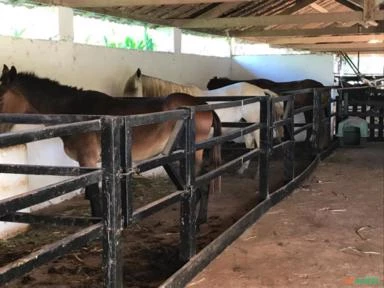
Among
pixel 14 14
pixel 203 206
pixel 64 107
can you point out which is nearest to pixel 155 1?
pixel 14 14

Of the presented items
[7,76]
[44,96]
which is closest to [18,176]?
[44,96]

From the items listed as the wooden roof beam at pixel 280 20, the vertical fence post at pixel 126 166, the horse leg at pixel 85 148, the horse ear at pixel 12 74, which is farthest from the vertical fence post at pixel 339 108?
the vertical fence post at pixel 126 166

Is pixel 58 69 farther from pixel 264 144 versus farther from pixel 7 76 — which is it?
pixel 264 144

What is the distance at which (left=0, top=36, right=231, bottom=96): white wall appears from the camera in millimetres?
4734

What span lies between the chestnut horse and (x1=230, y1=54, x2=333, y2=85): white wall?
3293 mm

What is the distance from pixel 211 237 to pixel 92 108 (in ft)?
5.03

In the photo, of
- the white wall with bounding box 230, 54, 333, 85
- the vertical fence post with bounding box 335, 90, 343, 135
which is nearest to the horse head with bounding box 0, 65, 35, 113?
the vertical fence post with bounding box 335, 90, 343, 135

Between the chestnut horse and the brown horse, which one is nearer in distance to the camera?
the brown horse

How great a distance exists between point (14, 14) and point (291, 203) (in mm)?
3251

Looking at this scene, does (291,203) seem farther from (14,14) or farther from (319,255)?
(14,14)

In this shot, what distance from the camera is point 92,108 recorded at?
173 inches

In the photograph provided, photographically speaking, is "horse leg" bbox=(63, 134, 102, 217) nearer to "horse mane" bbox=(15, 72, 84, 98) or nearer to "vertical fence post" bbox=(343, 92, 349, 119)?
"horse mane" bbox=(15, 72, 84, 98)

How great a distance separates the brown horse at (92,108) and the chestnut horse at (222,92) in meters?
1.52

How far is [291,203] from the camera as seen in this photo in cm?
482
